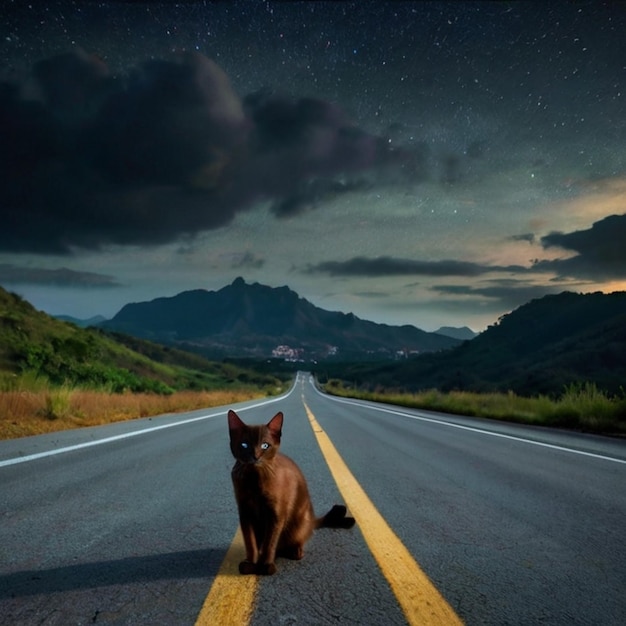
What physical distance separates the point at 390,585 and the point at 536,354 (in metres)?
126

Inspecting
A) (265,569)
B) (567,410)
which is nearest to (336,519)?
(265,569)

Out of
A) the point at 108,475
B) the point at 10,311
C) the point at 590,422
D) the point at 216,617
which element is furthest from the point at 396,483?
the point at 10,311

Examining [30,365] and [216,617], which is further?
[30,365]

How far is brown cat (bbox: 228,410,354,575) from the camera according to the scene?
7.27 ft

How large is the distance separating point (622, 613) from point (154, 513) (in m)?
2.92

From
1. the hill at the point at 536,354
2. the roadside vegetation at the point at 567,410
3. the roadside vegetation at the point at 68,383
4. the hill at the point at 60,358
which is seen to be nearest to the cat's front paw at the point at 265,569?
the roadside vegetation at the point at 68,383

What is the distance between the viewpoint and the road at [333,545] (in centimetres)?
204

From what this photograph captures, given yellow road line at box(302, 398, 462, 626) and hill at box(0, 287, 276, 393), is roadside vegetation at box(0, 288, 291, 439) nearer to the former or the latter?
hill at box(0, 287, 276, 393)

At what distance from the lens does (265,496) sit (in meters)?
2.22

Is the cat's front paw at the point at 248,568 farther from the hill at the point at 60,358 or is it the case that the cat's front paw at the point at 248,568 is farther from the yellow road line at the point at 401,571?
the hill at the point at 60,358

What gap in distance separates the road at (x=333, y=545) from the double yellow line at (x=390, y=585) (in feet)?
0.04

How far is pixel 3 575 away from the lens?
237 cm

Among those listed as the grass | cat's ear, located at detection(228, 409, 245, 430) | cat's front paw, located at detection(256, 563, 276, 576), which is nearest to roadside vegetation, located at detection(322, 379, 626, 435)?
cat's front paw, located at detection(256, 563, 276, 576)

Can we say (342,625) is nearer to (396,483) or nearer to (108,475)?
(396,483)
